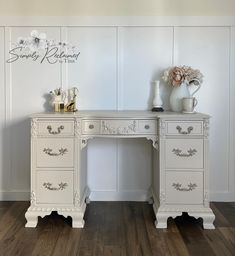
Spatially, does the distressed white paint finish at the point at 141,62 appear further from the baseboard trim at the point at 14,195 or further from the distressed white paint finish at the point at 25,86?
the baseboard trim at the point at 14,195

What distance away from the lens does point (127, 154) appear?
10.2 ft

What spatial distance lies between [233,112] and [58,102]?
5.41 ft

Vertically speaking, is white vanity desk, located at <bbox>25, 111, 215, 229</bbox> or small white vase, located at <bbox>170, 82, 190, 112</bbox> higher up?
small white vase, located at <bbox>170, 82, 190, 112</bbox>

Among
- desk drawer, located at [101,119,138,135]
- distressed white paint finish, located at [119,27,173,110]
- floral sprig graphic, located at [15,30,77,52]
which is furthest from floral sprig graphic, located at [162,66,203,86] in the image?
floral sprig graphic, located at [15,30,77,52]

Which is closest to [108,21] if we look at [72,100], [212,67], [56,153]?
[72,100]

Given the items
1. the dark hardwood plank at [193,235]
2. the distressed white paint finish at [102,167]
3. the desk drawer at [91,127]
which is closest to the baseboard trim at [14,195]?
the distressed white paint finish at [102,167]

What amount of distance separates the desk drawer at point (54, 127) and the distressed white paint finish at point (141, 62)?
745 mm

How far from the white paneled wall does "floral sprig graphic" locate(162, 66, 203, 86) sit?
192mm

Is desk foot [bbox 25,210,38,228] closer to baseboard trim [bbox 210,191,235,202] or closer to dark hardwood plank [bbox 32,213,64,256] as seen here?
dark hardwood plank [bbox 32,213,64,256]

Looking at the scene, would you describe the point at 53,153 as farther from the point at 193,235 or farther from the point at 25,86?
the point at 193,235

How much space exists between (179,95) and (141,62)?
0.51 meters

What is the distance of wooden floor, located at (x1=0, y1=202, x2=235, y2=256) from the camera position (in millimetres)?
2096

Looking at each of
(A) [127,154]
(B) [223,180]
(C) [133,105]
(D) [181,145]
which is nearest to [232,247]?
(D) [181,145]

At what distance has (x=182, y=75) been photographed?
2789 mm
